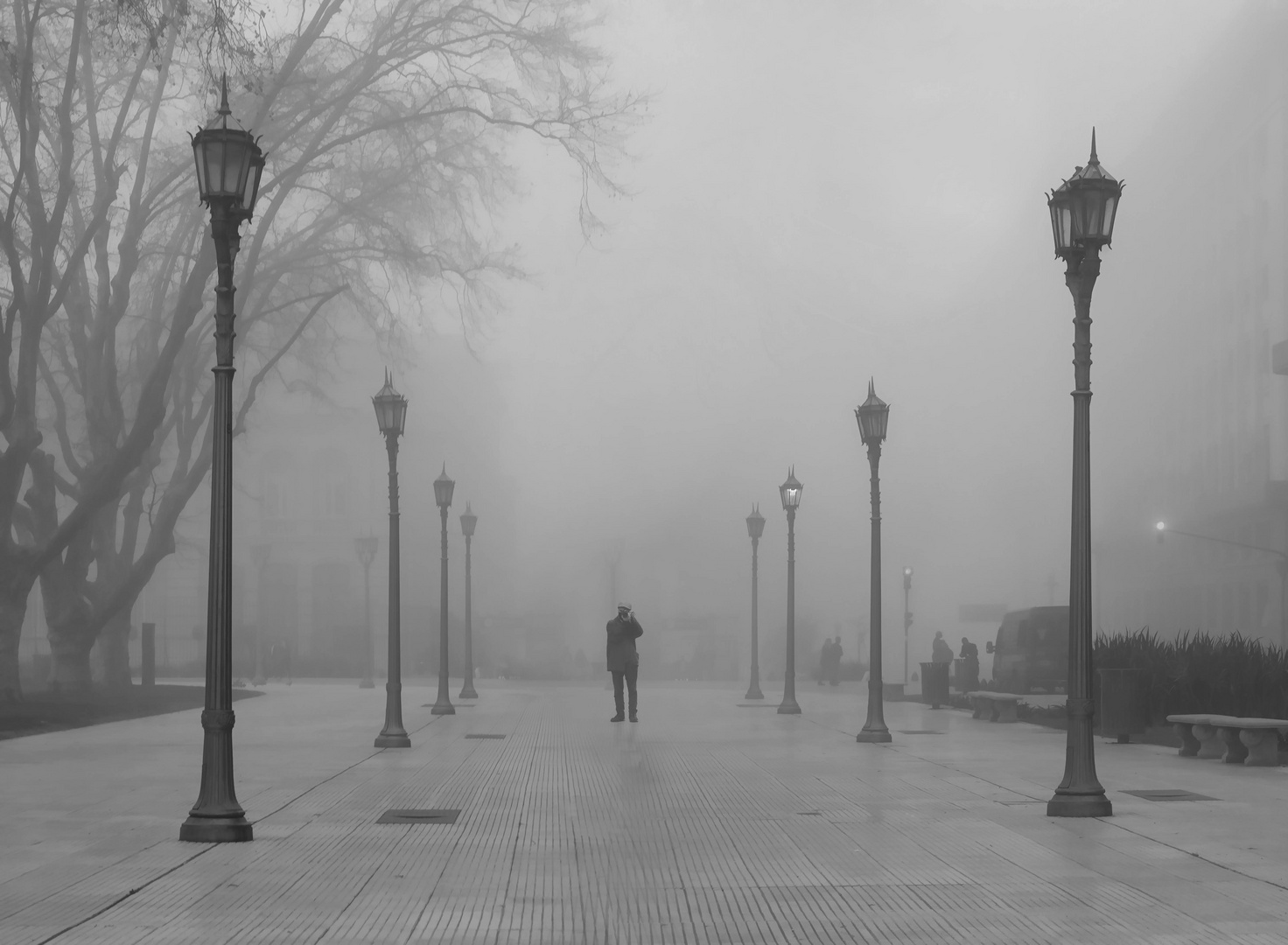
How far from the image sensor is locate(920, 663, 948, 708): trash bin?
1364 inches

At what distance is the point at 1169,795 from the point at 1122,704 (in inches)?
297

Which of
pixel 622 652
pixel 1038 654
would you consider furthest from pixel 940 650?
pixel 622 652

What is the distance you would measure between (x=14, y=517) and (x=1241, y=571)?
60.3m

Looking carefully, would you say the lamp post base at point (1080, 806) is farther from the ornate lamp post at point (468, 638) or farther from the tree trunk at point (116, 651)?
the tree trunk at point (116, 651)

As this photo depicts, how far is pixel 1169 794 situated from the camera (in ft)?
49.6

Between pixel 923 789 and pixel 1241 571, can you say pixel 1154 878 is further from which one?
pixel 1241 571

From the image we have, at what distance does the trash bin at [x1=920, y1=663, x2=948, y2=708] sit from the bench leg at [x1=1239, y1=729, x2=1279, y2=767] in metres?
16.2

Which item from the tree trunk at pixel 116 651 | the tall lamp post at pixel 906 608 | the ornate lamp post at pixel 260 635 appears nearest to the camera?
the tree trunk at pixel 116 651

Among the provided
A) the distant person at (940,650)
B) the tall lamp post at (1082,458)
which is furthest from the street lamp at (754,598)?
the tall lamp post at (1082,458)

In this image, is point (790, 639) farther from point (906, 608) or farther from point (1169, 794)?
point (906, 608)

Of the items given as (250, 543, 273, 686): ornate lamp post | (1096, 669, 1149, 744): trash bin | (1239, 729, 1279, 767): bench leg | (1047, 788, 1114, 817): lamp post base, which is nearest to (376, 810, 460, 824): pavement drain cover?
(1047, 788, 1114, 817): lamp post base

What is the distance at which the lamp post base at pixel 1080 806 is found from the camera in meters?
13.5

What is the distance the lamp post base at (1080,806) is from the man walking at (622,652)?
1428 cm

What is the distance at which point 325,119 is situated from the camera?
107ft
